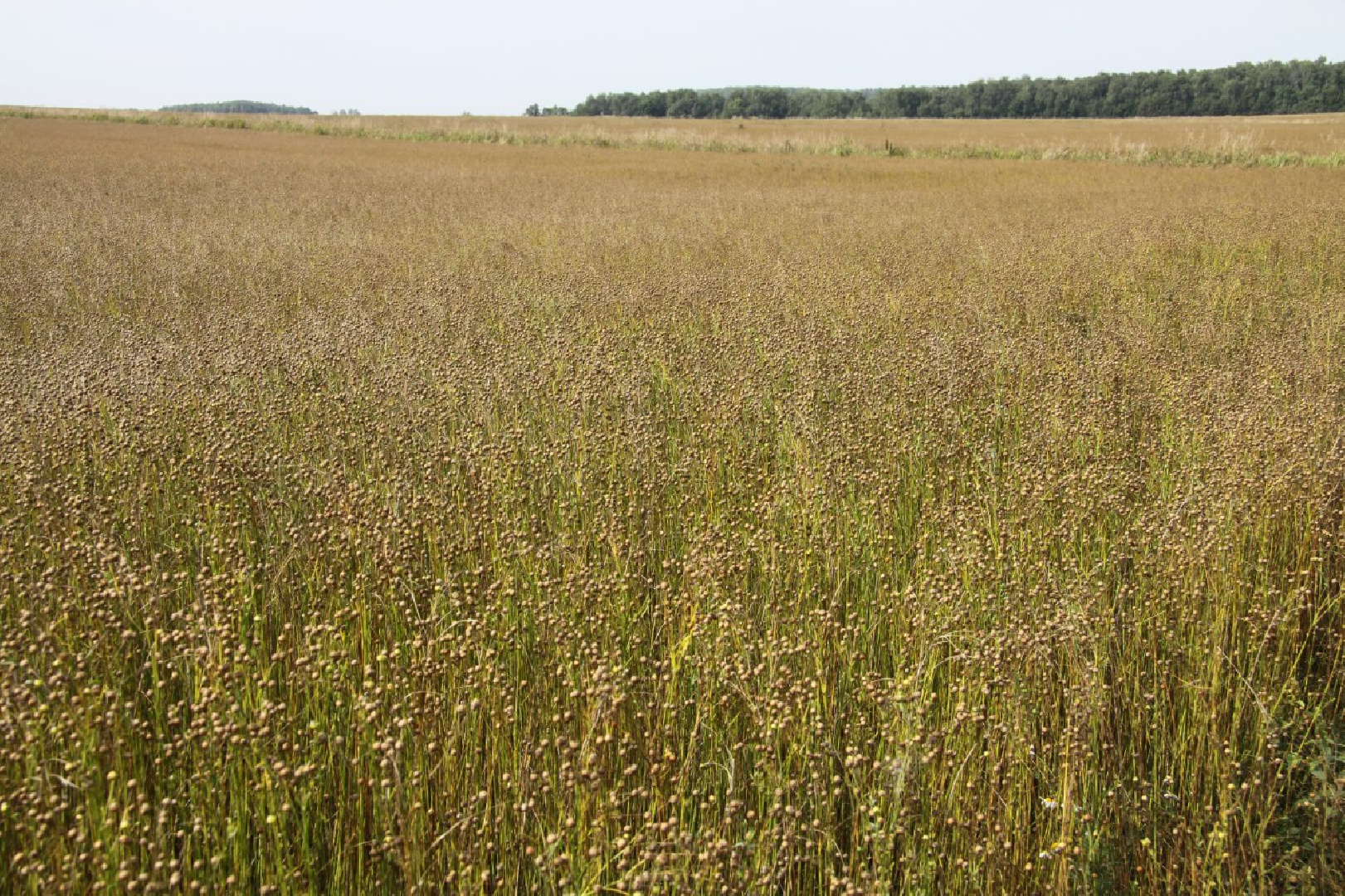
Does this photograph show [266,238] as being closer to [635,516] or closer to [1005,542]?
[635,516]

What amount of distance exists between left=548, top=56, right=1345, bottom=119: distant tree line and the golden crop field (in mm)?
81243

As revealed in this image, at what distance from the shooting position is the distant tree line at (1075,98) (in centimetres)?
7844

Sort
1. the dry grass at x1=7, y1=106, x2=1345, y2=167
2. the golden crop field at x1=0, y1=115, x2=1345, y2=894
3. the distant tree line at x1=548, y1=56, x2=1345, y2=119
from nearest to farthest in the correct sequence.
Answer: the golden crop field at x1=0, y1=115, x2=1345, y2=894 → the dry grass at x1=7, y1=106, x2=1345, y2=167 → the distant tree line at x1=548, y1=56, x2=1345, y2=119

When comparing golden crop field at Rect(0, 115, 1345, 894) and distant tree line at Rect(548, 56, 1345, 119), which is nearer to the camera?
golden crop field at Rect(0, 115, 1345, 894)

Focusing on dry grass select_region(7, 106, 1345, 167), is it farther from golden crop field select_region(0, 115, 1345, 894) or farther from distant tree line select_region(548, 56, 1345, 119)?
distant tree line select_region(548, 56, 1345, 119)

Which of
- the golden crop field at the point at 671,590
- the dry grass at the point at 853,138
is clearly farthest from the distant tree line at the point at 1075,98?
the golden crop field at the point at 671,590

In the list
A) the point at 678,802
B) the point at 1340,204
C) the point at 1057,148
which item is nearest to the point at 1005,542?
the point at 678,802

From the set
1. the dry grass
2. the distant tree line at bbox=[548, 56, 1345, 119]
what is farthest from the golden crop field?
the distant tree line at bbox=[548, 56, 1345, 119]

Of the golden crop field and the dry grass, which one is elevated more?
the dry grass

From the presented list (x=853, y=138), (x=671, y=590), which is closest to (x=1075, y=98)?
(x=853, y=138)

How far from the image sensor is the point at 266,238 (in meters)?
10.1

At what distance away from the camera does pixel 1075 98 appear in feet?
275

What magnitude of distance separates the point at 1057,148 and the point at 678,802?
33.3m

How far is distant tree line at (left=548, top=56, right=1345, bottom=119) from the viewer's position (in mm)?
78438
